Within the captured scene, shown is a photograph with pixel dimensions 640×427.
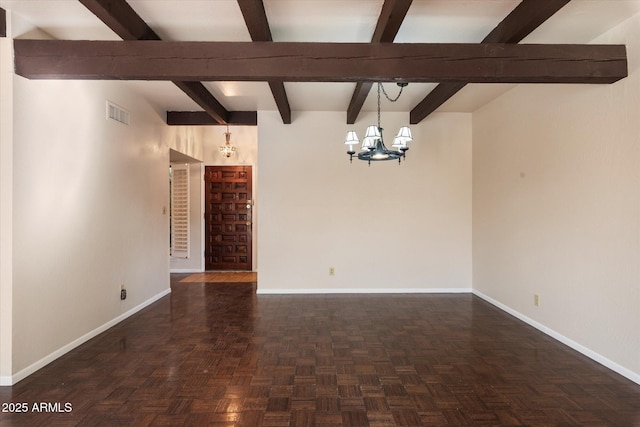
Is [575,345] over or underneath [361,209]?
underneath

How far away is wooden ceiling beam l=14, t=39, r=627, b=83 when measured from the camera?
245cm

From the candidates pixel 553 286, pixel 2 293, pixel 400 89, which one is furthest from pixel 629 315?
pixel 2 293

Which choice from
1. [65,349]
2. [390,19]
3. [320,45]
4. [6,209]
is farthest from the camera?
[65,349]

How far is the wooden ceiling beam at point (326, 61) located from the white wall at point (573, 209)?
0.46m

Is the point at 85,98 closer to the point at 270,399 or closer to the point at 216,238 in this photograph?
the point at 270,399

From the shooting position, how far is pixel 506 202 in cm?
409

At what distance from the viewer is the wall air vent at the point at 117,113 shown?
3.58m

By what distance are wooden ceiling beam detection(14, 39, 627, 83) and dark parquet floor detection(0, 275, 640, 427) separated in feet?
7.27

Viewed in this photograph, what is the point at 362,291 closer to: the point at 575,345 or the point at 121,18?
the point at 575,345

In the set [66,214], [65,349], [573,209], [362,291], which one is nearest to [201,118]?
[66,214]

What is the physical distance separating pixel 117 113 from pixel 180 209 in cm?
343

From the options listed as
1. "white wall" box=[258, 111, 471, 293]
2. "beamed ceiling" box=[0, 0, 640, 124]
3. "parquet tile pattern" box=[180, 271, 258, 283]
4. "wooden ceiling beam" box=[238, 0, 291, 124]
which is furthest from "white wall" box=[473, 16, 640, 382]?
"parquet tile pattern" box=[180, 271, 258, 283]

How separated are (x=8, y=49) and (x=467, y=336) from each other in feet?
14.6

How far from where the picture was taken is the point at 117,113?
373 cm
